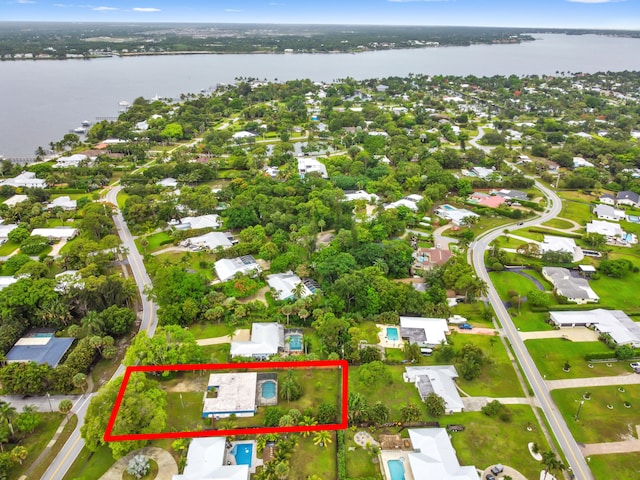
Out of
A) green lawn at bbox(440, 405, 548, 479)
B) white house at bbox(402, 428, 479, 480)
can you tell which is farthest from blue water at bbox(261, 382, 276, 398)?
green lawn at bbox(440, 405, 548, 479)

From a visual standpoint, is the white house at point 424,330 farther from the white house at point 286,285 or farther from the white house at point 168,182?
the white house at point 168,182

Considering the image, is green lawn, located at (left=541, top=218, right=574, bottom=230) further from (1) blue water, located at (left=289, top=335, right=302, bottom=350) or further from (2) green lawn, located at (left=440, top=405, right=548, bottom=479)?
(1) blue water, located at (left=289, top=335, right=302, bottom=350)

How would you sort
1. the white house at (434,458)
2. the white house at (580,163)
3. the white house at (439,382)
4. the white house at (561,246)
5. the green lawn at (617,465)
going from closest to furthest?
the white house at (434,458)
the green lawn at (617,465)
the white house at (439,382)
the white house at (561,246)
the white house at (580,163)

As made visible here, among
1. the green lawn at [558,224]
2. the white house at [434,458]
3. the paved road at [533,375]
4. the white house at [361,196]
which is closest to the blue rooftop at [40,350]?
the white house at [434,458]

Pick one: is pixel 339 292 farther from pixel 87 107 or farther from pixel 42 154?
pixel 87 107

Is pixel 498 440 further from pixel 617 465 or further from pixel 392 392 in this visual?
pixel 392 392

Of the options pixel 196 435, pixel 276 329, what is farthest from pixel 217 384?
pixel 276 329

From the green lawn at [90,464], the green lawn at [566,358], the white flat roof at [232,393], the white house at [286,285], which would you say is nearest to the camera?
the green lawn at [90,464]
